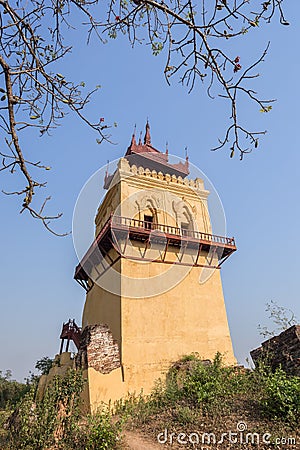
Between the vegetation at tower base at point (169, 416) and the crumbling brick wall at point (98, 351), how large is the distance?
1.95 metres

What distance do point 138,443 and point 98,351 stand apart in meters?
3.97

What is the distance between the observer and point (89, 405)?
872cm

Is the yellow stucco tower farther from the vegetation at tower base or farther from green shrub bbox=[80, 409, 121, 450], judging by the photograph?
green shrub bbox=[80, 409, 121, 450]

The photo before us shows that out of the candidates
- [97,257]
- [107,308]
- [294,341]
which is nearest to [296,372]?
[294,341]

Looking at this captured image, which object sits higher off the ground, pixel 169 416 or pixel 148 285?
pixel 148 285

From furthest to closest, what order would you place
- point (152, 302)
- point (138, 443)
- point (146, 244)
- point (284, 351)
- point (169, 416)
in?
point (146, 244)
point (152, 302)
point (284, 351)
point (169, 416)
point (138, 443)

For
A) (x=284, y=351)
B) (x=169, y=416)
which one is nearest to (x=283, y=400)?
(x=169, y=416)

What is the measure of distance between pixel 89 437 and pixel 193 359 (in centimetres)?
604

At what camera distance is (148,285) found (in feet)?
39.8

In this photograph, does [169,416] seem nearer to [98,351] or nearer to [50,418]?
[50,418]

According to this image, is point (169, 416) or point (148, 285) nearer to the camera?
point (169, 416)

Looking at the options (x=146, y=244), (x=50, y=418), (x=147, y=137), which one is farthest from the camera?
(x=147, y=137)

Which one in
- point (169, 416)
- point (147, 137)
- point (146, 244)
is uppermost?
point (147, 137)

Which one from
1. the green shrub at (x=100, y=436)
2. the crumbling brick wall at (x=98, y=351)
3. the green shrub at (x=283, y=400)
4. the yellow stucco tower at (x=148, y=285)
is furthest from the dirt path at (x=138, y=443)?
the crumbling brick wall at (x=98, y=351)
